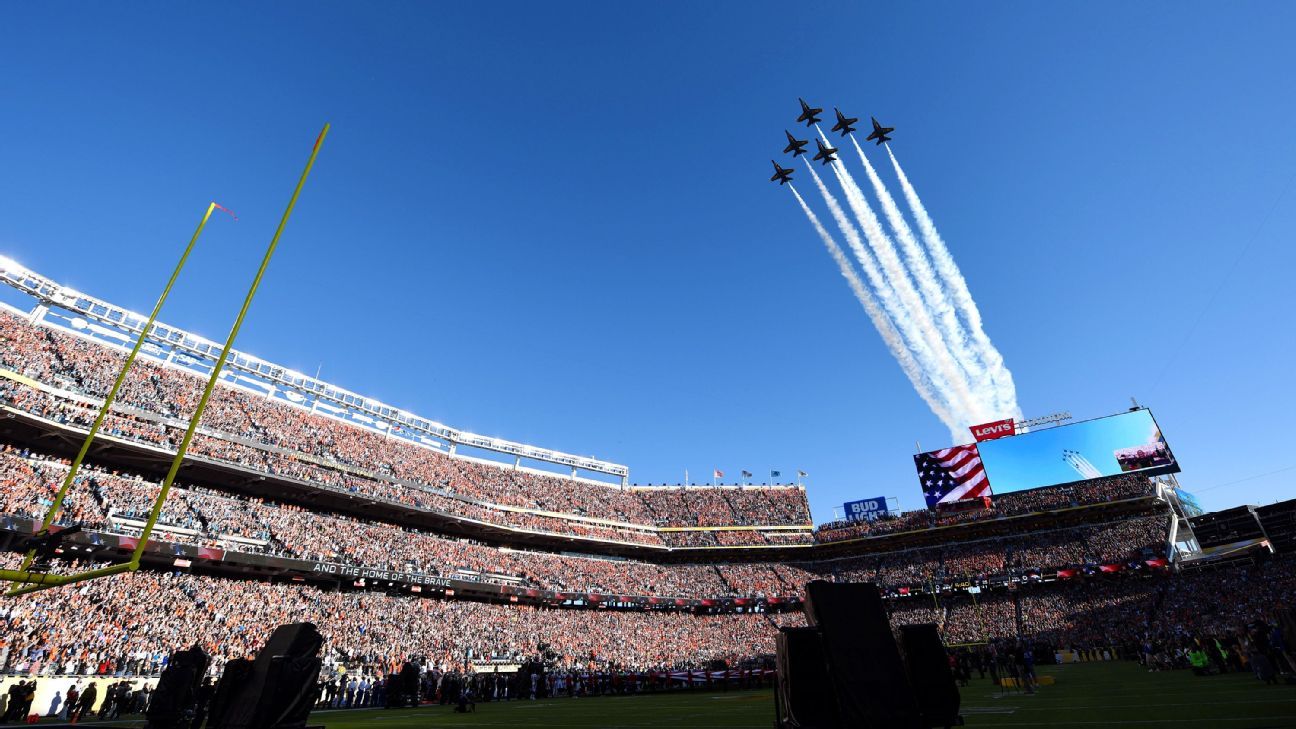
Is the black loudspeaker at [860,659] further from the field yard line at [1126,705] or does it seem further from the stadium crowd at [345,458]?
the stadium crowd at [345,458]

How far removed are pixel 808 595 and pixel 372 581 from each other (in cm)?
4155

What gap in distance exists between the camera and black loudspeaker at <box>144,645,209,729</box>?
9.59m

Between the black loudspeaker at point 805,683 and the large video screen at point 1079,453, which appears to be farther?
the large video screen at point 1079,453

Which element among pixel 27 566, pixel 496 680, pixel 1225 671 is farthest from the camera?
pixel 496 680

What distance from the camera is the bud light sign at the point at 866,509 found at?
6519cm

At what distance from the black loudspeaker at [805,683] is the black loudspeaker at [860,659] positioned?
0.55ft

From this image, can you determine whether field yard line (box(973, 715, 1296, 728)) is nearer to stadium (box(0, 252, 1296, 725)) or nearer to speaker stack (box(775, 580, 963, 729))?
speaker stack (box(775, 580, 963, 729))

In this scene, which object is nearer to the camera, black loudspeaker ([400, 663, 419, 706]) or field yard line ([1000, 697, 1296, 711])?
field yard line ([1000, 697, 1296, 711])

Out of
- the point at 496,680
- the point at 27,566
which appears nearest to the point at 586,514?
the point at 496,680

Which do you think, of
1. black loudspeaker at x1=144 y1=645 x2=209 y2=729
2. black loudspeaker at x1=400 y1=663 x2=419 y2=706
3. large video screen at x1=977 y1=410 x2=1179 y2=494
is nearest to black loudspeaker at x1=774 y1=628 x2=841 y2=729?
black loudspeaker at x1=144 y1=645 x2=209 y2=729

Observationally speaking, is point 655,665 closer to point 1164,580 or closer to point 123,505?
point 123,505

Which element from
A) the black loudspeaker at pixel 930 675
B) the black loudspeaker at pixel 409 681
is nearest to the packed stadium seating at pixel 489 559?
the black loudspeaker at pixel 409 681

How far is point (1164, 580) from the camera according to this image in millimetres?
45062

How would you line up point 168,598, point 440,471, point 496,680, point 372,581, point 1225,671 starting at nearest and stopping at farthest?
point 1225,671 < point 168,598 < point 496,680 < point 372,581 < point 440,471
